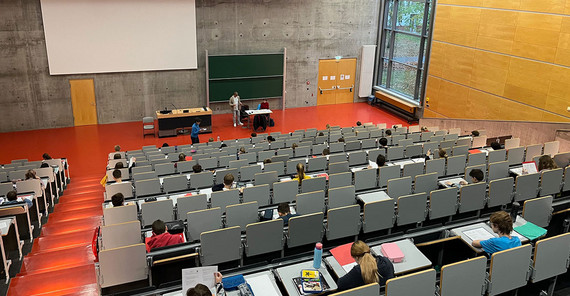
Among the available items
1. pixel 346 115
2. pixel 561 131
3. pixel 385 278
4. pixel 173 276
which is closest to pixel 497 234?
pixel 385 278

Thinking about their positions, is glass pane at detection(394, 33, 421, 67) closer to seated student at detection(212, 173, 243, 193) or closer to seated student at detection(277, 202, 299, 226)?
seated student at detection(212, 173, 243, 193)

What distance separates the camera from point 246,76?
65.8 ft

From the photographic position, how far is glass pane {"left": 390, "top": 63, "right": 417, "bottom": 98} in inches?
813

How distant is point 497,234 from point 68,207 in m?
9.34

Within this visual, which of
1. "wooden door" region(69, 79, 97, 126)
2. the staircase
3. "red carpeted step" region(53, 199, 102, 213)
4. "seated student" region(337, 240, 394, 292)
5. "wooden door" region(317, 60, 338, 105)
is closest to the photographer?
"seated student" region(337, 240, 394, 292)

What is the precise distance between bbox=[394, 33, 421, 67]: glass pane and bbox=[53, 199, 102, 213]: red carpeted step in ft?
50.3

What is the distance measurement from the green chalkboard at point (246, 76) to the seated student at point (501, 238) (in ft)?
51.9

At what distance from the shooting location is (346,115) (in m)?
20.8

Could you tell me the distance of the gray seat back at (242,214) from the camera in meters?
6.61

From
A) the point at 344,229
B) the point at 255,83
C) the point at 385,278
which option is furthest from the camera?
the point at 255,83

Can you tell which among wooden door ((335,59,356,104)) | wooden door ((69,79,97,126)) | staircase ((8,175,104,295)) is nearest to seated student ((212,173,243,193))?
staircase ((8,175,104,295))

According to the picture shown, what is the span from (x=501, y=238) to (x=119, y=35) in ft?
54.4

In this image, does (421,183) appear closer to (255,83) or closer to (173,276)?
(173,276)

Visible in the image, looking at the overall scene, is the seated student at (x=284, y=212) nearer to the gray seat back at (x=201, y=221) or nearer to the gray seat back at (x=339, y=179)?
the gray seat back at (x=201, y=221)
